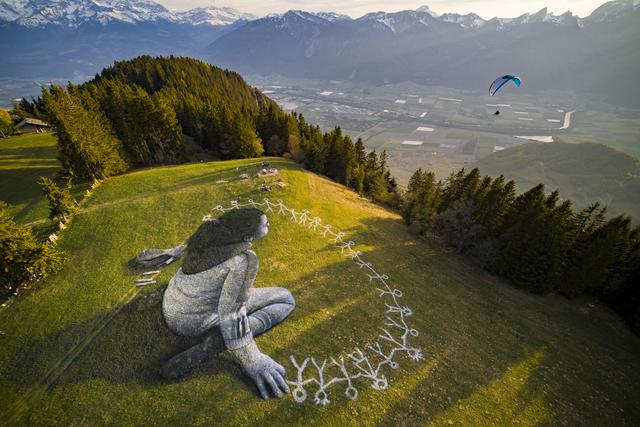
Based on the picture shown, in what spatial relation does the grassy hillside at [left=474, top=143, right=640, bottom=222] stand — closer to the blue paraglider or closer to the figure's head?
the blue paraglider

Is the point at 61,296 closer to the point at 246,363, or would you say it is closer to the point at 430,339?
the point at 246,363

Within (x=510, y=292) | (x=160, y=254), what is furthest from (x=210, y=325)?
(x=510, y=292)

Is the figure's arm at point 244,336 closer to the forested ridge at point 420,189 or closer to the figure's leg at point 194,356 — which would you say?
the figure's leg at point 194,356

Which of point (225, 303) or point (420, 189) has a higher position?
point (420, 189)

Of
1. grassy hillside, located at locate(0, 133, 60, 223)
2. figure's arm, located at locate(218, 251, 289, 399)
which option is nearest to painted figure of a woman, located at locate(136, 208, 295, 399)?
figure's arm, located at locate(218, 251, 289, 399)

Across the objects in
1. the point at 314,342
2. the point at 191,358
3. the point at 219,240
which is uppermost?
the point at 219,240

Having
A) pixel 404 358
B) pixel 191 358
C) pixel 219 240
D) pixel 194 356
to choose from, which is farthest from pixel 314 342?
pixel 219 240

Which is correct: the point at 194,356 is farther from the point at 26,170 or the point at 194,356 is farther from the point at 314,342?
the point at 26,170
